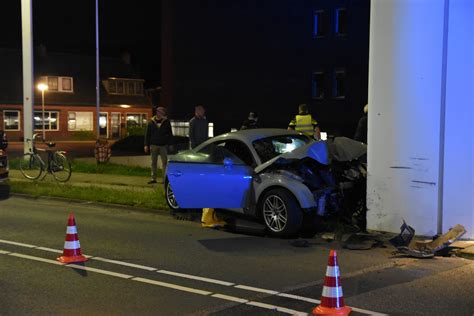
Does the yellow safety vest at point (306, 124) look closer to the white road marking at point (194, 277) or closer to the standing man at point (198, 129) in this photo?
the standing man at point (198, 129)

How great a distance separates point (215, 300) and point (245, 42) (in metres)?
31.5

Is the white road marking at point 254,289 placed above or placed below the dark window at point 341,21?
below

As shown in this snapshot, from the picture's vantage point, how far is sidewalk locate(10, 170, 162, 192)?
14.8 m

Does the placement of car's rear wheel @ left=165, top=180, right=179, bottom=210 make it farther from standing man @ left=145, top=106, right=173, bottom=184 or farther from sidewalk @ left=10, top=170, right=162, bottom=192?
standing man @ left=145, top=106, right=173, bottom=184

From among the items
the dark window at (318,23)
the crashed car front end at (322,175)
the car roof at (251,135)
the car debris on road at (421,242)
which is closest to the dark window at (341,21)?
the dark window at (318,23)

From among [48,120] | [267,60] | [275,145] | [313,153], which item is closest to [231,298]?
[313,153]

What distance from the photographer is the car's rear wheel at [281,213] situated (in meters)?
8.80

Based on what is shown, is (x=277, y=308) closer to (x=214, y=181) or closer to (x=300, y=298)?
(x=300, y=298)

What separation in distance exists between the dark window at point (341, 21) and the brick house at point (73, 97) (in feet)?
80.5

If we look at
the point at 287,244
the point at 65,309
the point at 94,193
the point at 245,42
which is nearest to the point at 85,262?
the point at 65,309

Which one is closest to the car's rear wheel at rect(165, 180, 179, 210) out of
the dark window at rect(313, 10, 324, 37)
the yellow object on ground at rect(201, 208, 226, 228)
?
the yellow object on ground at rect(201, 208, 226, 228)

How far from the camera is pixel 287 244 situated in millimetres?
8609

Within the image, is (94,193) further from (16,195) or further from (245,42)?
(245,42)

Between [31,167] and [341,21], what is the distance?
770 inches
